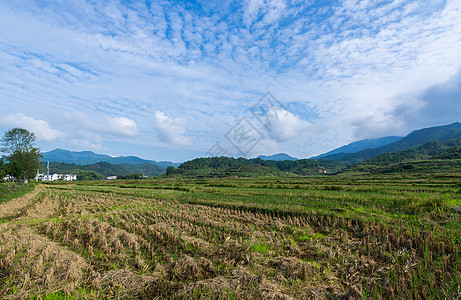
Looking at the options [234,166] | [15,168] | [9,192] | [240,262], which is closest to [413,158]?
[234,166]

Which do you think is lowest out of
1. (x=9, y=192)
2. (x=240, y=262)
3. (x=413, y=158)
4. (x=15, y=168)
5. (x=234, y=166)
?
(x=234, y=166)

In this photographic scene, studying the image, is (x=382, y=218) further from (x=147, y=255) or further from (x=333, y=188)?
(x=333, y=188)

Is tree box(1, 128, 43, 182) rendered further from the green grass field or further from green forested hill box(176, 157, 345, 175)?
green forested hill box(176, 157, 345, 175)

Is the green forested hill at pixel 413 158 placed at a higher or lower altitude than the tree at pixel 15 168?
lower

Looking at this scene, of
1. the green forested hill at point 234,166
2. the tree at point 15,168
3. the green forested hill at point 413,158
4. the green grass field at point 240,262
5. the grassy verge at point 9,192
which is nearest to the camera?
the green grass field at point 240,262

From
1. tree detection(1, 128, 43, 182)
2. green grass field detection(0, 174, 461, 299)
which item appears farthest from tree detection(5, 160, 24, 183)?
green grass field detection(0, 174, 461, 299)

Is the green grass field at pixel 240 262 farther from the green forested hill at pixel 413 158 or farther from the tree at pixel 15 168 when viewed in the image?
the green forested hill at pixel 413 158

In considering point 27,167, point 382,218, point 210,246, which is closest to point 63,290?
point 210,246

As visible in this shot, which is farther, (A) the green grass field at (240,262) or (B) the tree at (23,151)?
(B) the tree at (23,151)

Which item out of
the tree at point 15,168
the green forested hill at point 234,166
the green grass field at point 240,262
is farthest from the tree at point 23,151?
the green forested hill at point 234,166

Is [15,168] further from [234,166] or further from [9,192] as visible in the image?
[234,166]

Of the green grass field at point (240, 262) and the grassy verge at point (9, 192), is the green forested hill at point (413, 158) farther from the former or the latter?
the grassy verge at point (9, 192)

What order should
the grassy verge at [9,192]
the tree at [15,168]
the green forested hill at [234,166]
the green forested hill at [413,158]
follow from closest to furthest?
the grassy verge at [9,192]
the tree at [15,168]
the green forested hill at [413,158]
the green forested hill at [234,166]

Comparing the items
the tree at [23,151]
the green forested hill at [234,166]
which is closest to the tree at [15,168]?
the tree at [23,151]
